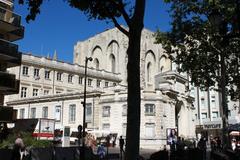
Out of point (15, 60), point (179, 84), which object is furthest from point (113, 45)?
point (15, 60)

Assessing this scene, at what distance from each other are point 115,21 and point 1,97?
80.8 feet

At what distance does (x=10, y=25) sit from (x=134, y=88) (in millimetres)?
24810

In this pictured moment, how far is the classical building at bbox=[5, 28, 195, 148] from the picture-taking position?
4816 cm

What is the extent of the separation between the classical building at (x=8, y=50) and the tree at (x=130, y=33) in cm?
2062

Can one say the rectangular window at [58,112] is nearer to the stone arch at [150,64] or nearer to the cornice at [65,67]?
the cornice at [65,67]

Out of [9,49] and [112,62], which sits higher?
[112,62]

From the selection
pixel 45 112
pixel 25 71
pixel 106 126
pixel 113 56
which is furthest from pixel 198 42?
pixel 113 56

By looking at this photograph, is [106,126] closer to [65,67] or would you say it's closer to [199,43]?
[65,67]

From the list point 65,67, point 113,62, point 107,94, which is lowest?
point 107,94

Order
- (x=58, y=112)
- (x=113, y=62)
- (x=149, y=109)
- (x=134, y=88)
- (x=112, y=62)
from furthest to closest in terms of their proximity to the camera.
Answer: (x=112, y=62)
(x=113, y=62)
(x=58, y=112)
(x=149, y=109)
(x=134, y=88)

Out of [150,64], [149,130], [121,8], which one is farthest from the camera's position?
[150,64]

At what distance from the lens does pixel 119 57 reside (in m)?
77.8

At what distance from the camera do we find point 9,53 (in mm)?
33219

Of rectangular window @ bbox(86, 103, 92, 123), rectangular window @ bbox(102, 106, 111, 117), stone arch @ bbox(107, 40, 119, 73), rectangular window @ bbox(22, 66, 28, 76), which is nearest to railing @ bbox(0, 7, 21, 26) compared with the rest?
rectangular window @ bbox(102, 106, 111, 117)
